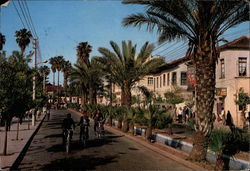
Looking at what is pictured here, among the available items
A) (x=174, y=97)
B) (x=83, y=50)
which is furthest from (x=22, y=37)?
(x=174, y=97)

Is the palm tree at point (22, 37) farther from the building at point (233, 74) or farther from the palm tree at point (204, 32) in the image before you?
the palm tree at point (204, 32)

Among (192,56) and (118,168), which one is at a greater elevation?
(192,56)

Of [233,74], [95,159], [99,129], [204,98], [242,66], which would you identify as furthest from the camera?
[242,66]

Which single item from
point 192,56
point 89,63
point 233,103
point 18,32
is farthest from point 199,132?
point 18,32

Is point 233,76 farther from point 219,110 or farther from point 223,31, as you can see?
point 223,31

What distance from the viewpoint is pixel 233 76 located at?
30562 mm

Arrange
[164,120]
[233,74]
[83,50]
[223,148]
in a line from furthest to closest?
[83,50] < [233,74] < [164,120] < [223,148]

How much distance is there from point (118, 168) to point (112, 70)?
51.5 feet

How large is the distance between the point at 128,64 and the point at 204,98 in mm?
13448

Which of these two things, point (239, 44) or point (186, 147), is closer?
point (186, 147)

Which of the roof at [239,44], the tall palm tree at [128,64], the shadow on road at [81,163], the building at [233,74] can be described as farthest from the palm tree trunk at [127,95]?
the roof at [239,44]

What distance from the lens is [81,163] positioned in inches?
393

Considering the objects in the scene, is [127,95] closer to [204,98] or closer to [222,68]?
[204,98]

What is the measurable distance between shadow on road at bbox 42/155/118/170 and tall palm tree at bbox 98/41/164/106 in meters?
12.2
